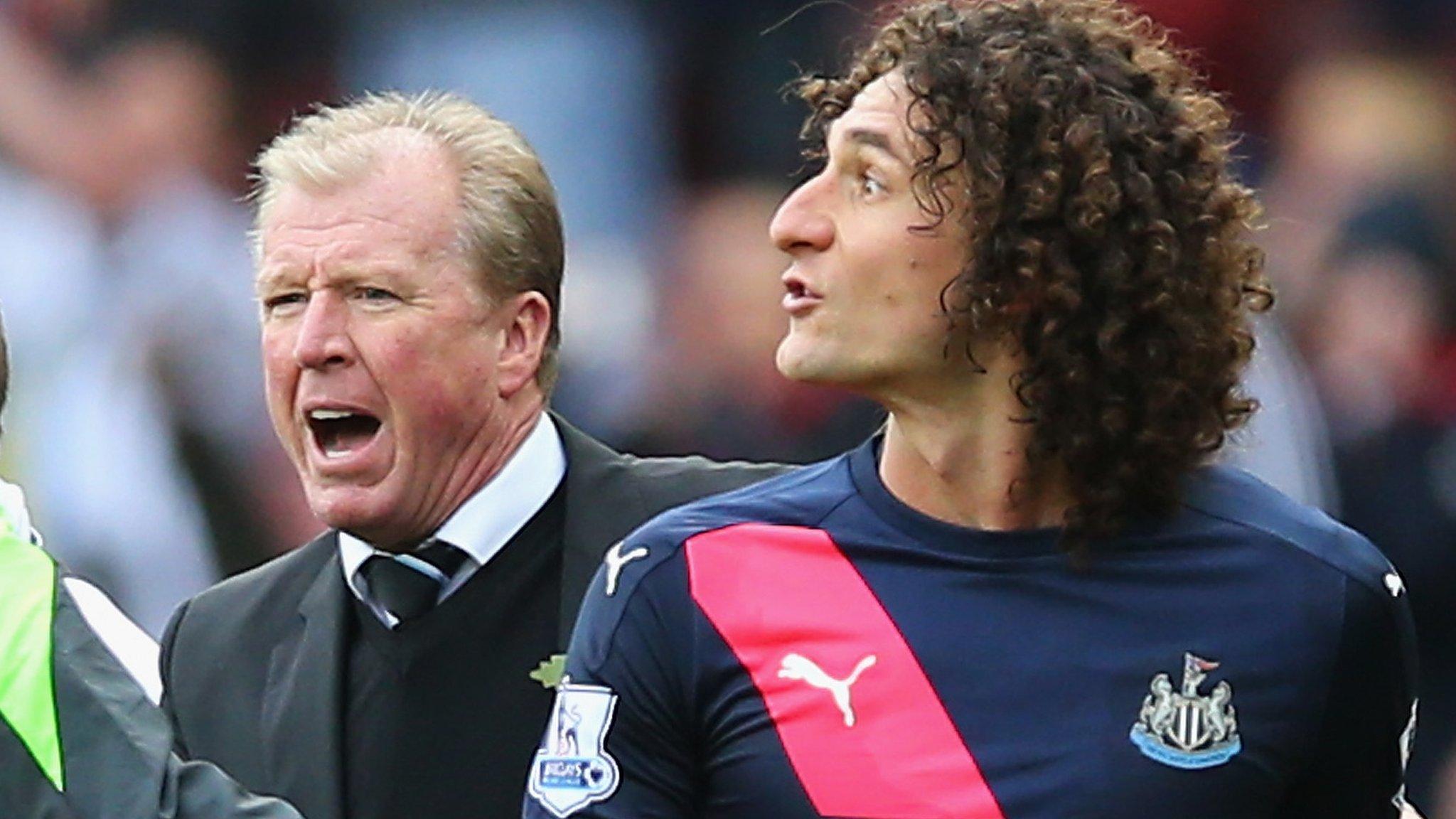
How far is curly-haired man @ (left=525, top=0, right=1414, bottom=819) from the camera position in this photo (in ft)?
9.02

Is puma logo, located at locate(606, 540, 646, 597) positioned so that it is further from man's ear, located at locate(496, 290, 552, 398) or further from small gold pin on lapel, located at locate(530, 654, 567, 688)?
man's ear, located at locate(496, 290, 552, 398)

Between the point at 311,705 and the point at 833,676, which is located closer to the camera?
the point at 833,676

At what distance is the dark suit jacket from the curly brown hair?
0.88 meters

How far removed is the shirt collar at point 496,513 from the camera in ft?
11.9

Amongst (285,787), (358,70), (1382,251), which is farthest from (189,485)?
(285,787)

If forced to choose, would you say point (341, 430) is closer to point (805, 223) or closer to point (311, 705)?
point (311, 705)

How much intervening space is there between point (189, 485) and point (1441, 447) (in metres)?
3.05

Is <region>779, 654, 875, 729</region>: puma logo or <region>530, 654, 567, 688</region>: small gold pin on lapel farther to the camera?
<region>530, 654, 567, 688</region>: small gold pin on lapel

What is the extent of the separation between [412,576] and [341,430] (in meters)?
0.23

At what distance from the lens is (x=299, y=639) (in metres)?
3.67

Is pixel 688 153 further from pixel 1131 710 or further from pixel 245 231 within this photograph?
pixel 1131 710

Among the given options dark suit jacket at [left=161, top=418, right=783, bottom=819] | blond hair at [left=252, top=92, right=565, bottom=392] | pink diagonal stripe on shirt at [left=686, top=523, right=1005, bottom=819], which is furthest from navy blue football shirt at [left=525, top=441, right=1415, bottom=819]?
blond hair at [left=252, top=92, right=565, bottom=392]

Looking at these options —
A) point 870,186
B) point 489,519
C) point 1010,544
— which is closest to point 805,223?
point 870,186

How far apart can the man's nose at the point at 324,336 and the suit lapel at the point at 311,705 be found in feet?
0.98
